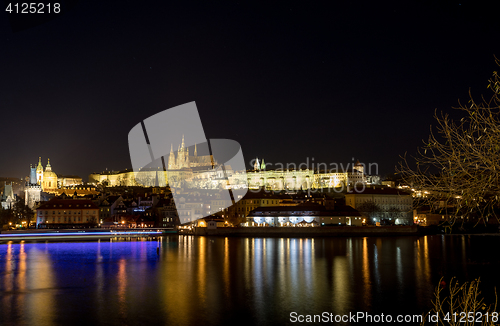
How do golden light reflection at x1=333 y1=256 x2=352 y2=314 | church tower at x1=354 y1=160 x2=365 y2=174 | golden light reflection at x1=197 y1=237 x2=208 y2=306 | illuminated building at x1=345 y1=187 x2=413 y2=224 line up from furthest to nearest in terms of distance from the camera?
1. church tower at x1=354 y1=160 x2=365 y2=174
2. illuminated building at x1=345 y1=187 x2=413 y2=224
3. golden light reflection at x1=197 y1=237 x2=208 y2=306
4. golden light reflection at x1=333 y1=256 x2=352 y2=314

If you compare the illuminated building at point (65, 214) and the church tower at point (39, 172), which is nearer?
the illuminated building at point (65, 214)

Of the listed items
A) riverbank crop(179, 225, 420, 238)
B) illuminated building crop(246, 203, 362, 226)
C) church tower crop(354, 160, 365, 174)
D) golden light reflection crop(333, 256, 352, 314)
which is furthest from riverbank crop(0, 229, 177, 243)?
church tower crop(354, 160, 365, 174)

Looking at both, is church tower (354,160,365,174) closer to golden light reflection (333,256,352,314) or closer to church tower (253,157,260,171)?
church tower (253,157,260,171)

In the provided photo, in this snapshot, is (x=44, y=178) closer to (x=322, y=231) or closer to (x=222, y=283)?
(x=322, y=231)

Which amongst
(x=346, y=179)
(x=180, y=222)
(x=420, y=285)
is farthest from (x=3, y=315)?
(x=346, y=179)

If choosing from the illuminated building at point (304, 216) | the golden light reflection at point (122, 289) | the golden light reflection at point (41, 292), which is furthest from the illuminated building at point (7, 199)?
the golden light reflection at point (122, 289)

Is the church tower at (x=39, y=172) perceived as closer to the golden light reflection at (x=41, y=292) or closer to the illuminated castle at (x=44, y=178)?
the illuminated castle at (x=44, y=178)

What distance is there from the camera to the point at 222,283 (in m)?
14.3

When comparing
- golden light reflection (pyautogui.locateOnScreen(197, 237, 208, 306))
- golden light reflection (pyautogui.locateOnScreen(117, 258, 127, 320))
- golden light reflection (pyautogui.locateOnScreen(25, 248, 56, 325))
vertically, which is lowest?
golden light reflection (pyautogui.locateOnScreen(197, 237, 208, 306))

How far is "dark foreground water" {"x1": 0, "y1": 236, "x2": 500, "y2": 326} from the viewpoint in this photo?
34.3 feet

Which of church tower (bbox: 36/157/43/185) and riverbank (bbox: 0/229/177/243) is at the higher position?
church tower (bbox: 36/157/43/185)

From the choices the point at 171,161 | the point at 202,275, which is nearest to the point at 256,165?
the point at 171,161

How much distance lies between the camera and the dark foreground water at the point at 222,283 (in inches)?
412

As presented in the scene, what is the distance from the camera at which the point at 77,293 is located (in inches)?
496
